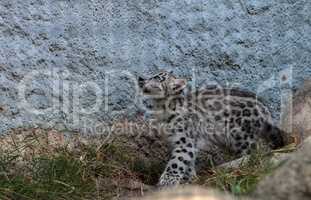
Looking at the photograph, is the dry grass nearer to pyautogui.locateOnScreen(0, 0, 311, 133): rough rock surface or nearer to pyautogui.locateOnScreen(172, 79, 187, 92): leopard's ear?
pyautogui.locateOnScreen(0, 0, 311, 133): rough rock surface

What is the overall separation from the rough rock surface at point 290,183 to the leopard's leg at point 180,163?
10.8ft

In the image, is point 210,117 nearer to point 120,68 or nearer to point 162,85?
point 162,85

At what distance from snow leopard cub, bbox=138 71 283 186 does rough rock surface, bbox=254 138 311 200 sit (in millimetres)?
A: 3684

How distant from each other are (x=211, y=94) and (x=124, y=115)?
91 centimetres

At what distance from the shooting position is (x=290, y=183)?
10.5 feet

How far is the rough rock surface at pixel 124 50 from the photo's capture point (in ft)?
23.3

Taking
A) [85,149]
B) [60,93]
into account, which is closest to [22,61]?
[60,93]

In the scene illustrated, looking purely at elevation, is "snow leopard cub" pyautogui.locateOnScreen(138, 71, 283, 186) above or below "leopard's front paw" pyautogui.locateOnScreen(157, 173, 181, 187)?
above

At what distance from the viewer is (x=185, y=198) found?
2871 mm

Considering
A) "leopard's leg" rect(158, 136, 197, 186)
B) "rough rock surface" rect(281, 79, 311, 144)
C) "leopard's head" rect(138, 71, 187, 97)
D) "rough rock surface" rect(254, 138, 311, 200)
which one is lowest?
"leopard's leg" rect(158, 136, 197, 186)

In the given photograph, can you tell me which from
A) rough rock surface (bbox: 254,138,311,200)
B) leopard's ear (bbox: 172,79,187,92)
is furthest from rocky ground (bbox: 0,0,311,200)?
rough rock surface (bbox: 254,138,311,200)

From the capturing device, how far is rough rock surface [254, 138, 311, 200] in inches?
125

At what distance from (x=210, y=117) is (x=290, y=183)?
4.13m

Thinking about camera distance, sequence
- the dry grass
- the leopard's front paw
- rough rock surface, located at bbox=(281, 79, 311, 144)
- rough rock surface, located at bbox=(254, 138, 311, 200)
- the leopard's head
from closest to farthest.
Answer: rough rock surface, located at bbox=(254, 138, 311, 200) < the dry grass < the leopard's front paw < rough rock surface, located at bbox=(281, 79, 311, 144) < the leopard's head
